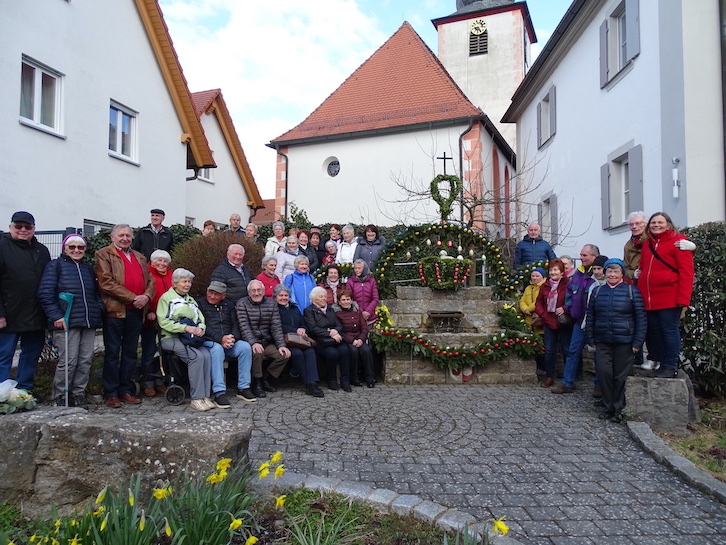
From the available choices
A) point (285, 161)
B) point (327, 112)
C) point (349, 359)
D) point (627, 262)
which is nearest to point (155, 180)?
point (285, 161)

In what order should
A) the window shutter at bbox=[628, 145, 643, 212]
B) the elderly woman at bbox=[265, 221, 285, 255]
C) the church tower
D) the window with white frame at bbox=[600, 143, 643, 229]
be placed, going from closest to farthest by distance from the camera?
the elderly woman at bbox=[265, 221, 285, 255] → the window shutter at bbox=[628, 145, 643, 212] → the window with white frame at bbox=[600, 143, 643, 229] → the church tower

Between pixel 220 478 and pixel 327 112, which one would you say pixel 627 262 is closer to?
pixel 220 478

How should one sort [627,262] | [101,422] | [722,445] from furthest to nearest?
[627,262] < [722,445] < [101,422]

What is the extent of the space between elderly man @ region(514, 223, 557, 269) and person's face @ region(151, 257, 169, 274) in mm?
5838

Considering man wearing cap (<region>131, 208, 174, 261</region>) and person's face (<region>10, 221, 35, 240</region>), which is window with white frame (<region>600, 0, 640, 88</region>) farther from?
person's face (<region>10, 221, 35, 240</region>)

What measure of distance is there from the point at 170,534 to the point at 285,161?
2105cm

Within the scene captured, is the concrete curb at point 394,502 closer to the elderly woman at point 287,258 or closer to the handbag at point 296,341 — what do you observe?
the handbag at point 296,341

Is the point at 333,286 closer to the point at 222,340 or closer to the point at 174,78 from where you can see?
the point at 222,340

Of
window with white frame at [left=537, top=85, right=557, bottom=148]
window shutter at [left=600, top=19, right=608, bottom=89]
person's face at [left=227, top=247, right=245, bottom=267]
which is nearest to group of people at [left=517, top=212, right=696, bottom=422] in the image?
person's face at [left=227, top=247, right=245, bottom=267]

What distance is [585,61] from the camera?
13891 mm

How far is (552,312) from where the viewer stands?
750 cm

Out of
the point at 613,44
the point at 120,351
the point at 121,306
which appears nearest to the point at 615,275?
the point at 121,306

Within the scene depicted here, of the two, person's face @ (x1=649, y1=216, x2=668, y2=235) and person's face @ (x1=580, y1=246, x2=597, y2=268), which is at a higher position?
person's face @ (x1=649, y1=216, x2=668, y2=235)

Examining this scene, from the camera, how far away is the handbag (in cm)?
712
